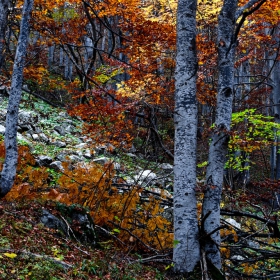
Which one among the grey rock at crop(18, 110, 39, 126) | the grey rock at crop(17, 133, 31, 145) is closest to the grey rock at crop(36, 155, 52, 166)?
the grey rock at crop(17, 133, 31, 145)

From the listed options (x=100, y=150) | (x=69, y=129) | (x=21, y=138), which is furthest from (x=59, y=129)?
(x=21, y=138)

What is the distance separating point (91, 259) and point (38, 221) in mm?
939

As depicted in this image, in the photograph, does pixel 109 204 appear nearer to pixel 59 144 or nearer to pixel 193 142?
pixel 193 142

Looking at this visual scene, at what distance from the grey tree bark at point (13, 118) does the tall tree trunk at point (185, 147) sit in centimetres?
233

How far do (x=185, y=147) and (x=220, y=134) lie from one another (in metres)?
0.46

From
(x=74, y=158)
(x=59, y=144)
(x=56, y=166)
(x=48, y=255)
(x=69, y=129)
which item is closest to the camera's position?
(x=48, y=255)

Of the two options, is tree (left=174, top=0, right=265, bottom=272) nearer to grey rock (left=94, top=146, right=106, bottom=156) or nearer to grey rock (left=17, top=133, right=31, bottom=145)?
grey rock (left=17, top=133, right=31, bottom=145)

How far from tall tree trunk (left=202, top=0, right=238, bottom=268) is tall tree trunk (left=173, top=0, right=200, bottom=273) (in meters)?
0.19

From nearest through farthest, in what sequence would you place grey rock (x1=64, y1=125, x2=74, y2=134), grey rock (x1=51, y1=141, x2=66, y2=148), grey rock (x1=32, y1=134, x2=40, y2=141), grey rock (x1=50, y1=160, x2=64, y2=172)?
grey rock (x1=50, y1=160, x2=64, y2=172), grey rock (x1=32, y1=134, x2=40, y2=141), grey rock (x1=51, y1=141, x2=66, y2=148), grey rock (x1=64, y1=125, x2=74, y2=134)

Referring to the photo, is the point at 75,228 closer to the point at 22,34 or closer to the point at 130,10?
the point at 22,34

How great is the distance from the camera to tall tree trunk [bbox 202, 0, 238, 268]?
3.76m

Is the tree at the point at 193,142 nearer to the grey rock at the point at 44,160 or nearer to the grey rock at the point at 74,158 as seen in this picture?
the grey rock at the point at 44,160

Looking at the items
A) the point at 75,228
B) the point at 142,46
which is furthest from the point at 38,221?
the point at 142,46

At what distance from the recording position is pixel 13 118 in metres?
4.52
